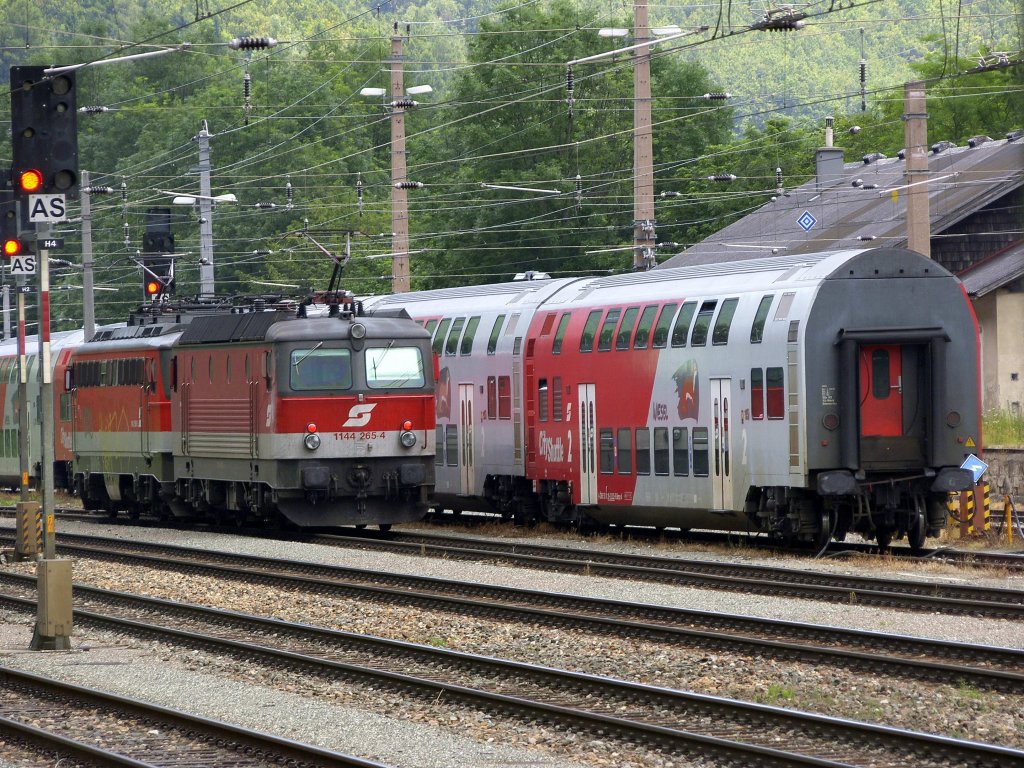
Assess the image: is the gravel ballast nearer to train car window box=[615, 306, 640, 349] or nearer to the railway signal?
the railway signal

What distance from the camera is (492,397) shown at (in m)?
29.5

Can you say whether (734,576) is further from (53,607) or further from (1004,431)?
(1004,431)

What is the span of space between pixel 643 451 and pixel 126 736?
46.2 ft

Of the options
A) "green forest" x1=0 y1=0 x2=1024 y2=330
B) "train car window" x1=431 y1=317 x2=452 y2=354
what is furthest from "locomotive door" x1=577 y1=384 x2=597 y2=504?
"green forest" x1=0 y1=0 x2=1024 y2=330

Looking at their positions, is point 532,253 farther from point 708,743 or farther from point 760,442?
point 708,743

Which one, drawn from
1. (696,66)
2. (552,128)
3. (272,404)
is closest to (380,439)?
(272,404)

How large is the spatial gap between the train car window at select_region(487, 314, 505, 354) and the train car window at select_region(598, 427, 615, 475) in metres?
3.46

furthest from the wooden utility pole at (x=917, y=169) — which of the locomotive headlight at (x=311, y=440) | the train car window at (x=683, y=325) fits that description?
the locomotive headlight at (x=311, y=440)

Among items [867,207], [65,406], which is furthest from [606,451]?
[867,207]

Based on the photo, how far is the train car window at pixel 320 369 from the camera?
27266 mm

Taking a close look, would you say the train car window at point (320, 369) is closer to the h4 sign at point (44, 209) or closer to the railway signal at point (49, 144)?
the railway signal at point (49, 144)

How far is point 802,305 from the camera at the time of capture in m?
22.8

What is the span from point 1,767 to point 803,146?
6782 cm

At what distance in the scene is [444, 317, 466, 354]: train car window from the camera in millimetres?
30703
